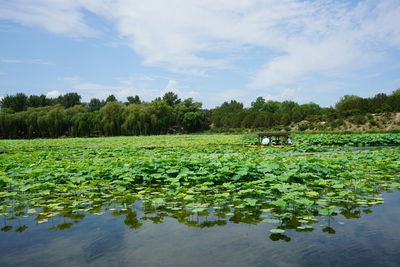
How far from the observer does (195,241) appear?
2650mm

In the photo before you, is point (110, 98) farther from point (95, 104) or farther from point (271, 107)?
point (271, 107)

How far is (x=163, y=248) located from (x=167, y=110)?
1895 inches

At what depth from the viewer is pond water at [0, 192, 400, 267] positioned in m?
2.31

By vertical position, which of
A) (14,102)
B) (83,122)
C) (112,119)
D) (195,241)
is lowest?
(195,241)

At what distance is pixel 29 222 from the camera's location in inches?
128

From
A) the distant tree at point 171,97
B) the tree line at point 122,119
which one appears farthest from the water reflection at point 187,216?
the distant tree at point 171,97

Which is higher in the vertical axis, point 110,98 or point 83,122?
point 110,98

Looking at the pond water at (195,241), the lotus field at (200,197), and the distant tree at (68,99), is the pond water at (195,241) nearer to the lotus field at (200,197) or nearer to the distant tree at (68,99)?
the lotus field at (200,197)

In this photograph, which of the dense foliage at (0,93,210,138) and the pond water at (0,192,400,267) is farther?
the dense foliage at (0,93,210,138)

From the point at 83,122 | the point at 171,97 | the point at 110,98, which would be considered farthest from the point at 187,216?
the point at 110,98

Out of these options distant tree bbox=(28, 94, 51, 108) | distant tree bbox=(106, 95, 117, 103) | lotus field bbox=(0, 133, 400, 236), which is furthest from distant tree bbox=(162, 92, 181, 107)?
lotus field bbox=(0, 133, 400, 236)

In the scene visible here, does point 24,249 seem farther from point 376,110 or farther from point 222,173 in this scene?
point 376,110

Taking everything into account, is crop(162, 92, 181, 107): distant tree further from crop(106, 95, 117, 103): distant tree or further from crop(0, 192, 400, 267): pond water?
crop(0, 192, 400, 267): pond water

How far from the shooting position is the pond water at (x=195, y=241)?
7.59 ft
